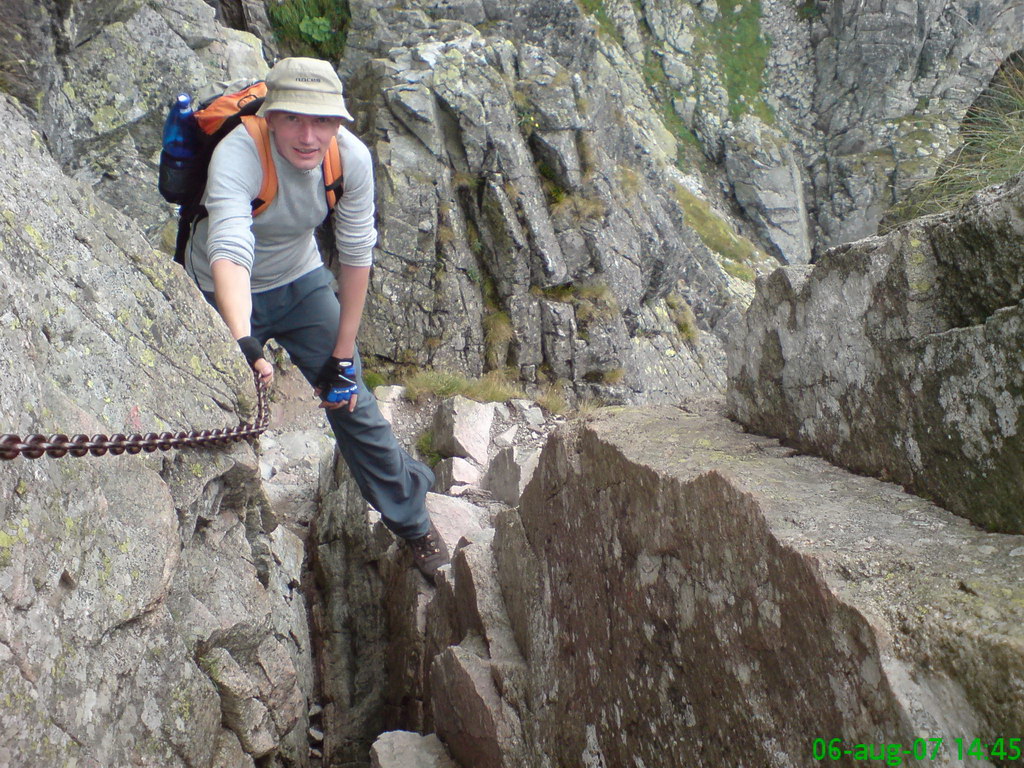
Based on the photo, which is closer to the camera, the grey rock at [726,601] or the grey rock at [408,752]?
the grey rock at [726,601]

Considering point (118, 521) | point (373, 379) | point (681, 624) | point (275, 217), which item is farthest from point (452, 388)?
point (681, 624)

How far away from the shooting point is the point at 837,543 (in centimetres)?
241

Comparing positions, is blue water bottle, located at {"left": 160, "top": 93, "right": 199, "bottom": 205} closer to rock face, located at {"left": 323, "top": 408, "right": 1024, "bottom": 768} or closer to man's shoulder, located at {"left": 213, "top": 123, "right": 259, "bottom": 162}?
man's shoulder, located at {"left": 213, "top": 123, "right": 259, "bottom": 162}

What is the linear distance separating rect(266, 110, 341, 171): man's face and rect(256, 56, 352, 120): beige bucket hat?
0.07 m

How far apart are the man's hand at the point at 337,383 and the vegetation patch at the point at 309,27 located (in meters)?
16.4

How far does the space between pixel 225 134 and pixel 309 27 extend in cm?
1720

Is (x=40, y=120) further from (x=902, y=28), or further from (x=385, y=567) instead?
(x=902, y=28)

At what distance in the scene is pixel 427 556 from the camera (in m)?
6.09

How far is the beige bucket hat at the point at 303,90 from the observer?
12.6ft

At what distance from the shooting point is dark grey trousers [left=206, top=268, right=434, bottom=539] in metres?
5.14

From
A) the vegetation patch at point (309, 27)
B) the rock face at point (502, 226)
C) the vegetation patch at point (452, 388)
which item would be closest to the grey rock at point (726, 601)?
the vegetation patch at point (452, 388)

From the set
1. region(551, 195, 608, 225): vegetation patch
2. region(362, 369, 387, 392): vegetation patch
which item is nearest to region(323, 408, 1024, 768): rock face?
region(362, 369, 387, 392): vegetation patch

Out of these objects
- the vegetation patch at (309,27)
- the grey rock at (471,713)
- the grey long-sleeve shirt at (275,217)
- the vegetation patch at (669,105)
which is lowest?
the grey rock at (471,713)

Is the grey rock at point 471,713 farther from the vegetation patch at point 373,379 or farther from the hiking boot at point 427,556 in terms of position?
the vegetation patch at point 373,379
